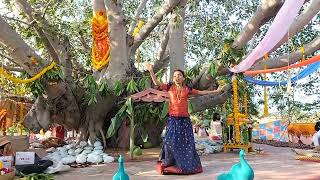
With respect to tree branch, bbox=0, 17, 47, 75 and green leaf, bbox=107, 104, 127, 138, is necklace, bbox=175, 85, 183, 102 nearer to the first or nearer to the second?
green leaf, bbox=107, 104, 127, 138

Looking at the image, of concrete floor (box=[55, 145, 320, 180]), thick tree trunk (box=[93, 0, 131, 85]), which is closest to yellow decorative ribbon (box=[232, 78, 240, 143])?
concrete floor (box=[55, 145, 320, 180])

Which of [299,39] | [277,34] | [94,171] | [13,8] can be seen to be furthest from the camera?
[299,39]

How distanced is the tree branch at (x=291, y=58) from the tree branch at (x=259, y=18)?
1001mm

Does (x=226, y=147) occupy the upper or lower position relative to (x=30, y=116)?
lower

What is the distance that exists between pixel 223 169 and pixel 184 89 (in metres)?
1.30

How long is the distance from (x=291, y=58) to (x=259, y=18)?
1495 millimetres

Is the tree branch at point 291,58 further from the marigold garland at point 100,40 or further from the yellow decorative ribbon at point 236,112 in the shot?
the marigold garland at point 100,40

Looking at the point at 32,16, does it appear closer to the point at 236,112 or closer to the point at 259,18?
the point at 259,18

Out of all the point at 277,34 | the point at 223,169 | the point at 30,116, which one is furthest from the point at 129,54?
the point at 277,34

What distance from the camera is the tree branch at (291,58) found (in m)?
7.28

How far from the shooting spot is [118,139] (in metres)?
8.96

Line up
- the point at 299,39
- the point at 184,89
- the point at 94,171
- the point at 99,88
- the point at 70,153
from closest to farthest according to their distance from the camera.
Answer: the point at 184,89 → the point at 94,171 → the point at 70,153 → the point at 99,88 → the point at 299,39

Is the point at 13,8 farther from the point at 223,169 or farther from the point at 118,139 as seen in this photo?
the point at 223,169

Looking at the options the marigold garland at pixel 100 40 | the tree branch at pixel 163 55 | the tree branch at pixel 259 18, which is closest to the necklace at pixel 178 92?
the tree branch at pixel 259 18
